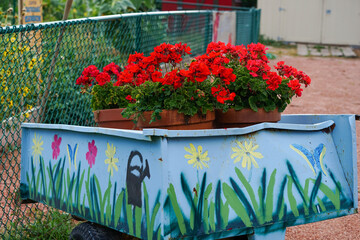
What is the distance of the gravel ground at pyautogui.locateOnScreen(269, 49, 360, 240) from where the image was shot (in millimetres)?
4242

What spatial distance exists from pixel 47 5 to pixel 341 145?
30.8ft

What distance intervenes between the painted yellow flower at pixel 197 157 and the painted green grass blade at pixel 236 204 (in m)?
0.15

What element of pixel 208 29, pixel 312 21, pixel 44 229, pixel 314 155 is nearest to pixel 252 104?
pixel 314 155

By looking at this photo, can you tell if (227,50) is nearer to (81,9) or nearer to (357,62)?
(81,9)

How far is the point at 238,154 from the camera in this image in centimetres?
251

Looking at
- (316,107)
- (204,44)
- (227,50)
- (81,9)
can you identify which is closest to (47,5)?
(81,9)

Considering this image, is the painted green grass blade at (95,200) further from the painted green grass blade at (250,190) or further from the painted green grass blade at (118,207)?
the painted green grass blade at (250,190)

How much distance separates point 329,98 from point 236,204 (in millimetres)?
7090

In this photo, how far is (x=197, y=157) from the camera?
2395 mm

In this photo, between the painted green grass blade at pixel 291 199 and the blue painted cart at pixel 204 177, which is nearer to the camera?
the blue painted cart at pixel 204 177

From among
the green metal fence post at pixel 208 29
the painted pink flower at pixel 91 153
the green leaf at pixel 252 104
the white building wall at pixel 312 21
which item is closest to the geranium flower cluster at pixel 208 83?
the green leaf at pixel 252 104

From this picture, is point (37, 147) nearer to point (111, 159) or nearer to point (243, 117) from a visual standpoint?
point (111, 159)

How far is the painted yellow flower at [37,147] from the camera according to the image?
3131 mm

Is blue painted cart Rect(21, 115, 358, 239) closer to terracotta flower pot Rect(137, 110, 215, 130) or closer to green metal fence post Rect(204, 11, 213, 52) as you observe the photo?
terracotta flower pot Rect(137, 110, 215, 130)
